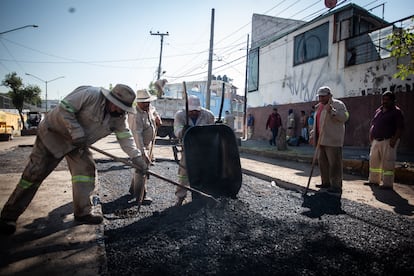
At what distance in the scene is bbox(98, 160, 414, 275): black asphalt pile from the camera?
2.10 m

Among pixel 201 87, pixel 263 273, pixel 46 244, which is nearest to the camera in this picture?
pixel 263 273

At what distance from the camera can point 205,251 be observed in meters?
2.33

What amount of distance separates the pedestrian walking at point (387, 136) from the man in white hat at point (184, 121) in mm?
3293

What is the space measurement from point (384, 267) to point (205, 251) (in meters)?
1.45

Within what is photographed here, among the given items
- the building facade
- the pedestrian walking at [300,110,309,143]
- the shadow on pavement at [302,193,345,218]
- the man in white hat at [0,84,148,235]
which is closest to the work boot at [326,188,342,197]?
the shadow on pavement at [302,193,345,218]

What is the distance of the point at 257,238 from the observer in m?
2.59

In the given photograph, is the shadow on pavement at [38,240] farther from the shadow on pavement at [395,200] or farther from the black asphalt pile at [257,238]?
the shadow on pavement at [395,200]

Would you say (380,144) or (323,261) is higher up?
(380,144)

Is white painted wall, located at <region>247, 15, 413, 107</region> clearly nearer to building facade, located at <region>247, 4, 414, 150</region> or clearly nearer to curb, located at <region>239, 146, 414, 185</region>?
building facade, located at <region>247, 4, 414, 150</region>

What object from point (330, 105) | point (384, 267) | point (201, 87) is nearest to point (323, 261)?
point (384, 267)

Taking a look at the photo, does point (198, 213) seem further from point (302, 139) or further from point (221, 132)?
point (302, 139)

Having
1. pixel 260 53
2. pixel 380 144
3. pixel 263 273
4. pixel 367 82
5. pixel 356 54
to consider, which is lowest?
pixel 263 273

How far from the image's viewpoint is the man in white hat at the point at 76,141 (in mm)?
2674

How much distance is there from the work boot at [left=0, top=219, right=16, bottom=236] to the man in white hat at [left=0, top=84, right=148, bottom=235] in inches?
1.5
